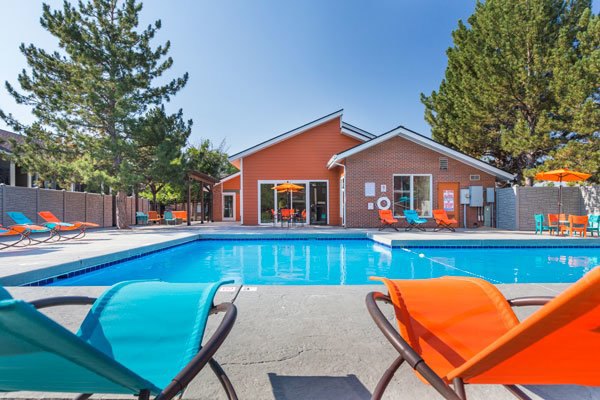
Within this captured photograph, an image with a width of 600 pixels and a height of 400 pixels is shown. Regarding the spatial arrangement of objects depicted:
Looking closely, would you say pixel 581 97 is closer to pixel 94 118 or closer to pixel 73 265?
pixel 73 265

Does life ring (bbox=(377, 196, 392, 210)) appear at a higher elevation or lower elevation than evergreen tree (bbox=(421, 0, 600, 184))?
lower

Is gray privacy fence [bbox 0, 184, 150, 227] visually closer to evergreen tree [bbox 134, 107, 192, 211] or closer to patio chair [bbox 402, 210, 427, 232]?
evergreen tree [bbox 134, 107, 192, 211]

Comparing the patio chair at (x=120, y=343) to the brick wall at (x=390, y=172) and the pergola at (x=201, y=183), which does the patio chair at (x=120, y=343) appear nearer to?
the brick wall at (x=390, y=172)

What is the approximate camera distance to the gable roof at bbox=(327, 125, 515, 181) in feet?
45.0

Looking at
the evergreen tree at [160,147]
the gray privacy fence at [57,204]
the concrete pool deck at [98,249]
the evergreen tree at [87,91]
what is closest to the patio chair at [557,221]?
the concrete pool deck at [98,249]

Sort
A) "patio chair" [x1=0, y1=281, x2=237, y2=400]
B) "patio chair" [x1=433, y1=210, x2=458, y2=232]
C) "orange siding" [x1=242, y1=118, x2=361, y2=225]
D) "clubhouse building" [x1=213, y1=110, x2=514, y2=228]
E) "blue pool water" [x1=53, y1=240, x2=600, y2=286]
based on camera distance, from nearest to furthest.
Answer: "patio chair" [x1=0, y1=281, x2=237, y2=400] < "blue pool water" [x1=53, y1=240, x2=600, y2=286] < "patio chair" [x1=433, y1=210, x2=458, y2=232] < "clubhouse building" [x1=213, y1=110, x2=514, y2=228] < "orange siding" [x1=242, y1=118, x2=361, y2=225]

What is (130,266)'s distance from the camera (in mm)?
6805

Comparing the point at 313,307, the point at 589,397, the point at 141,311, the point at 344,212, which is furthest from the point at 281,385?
the point at 344,212

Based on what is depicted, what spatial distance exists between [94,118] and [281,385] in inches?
595

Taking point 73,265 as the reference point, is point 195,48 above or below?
above

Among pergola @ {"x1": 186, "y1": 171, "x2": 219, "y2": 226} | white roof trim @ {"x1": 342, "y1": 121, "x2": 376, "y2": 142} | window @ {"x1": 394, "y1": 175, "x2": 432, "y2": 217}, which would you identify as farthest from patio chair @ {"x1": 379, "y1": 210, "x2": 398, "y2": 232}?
pergola @ {"x1": 186, "y1": 171, "x2": 219, "y2": 226}

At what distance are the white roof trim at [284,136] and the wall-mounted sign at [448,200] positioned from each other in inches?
248

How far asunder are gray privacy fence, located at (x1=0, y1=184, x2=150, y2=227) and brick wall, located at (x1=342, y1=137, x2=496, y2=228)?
1169cm

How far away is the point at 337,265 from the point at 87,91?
40.0 feet
